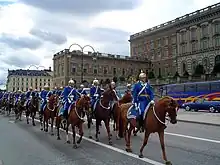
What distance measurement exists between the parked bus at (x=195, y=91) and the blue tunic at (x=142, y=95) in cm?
3096

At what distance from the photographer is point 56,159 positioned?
32.0 feet

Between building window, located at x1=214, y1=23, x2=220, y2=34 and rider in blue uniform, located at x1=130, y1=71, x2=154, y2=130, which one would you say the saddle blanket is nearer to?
rider in blue uniform, located at x1=130, y1=71, x2=154, y2=130

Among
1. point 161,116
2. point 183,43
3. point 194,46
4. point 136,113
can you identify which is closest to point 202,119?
point 136,113

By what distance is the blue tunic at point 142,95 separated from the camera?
9.88 meters

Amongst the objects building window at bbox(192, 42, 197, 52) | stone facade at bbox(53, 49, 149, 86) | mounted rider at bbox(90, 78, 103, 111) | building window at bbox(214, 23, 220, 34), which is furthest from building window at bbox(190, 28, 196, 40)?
mounted rider at bbox(90, 78, 103, 111)

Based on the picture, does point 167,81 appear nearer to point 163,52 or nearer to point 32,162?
point 163,52

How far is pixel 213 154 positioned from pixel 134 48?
11812 cm

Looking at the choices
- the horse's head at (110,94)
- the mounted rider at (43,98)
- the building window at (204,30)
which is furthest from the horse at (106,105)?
the building window at (204,30)

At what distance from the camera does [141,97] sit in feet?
32.6

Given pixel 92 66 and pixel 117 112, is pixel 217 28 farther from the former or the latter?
pixel 117 112

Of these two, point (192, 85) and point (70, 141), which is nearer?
point (70, 141)

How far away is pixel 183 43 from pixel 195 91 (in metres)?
→ 55.1

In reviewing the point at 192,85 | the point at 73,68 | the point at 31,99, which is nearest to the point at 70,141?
the point at 31,99

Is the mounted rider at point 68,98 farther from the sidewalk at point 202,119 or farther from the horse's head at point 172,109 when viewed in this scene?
the sidewalk at point 202,119
